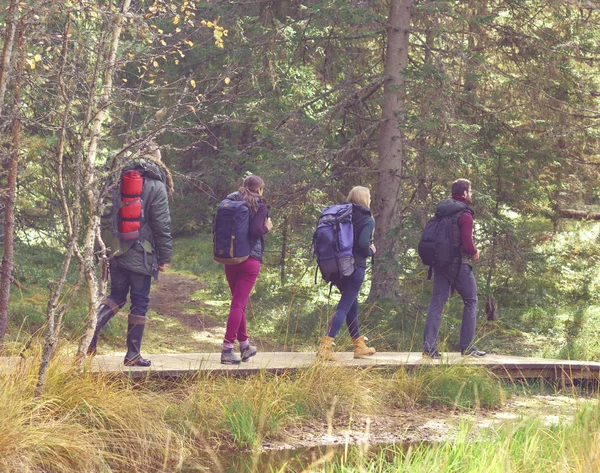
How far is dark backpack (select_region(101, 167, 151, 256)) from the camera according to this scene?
6.93 m

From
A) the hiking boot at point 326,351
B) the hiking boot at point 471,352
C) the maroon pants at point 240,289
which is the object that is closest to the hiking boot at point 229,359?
the maroon pants at point 240,289

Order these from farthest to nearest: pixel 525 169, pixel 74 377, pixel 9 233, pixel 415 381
A: 1. pixel 525 169
2. pixel 9 233
3. pixel 415 381
4. pixel 74 377

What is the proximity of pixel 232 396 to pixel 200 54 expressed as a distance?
1238cm

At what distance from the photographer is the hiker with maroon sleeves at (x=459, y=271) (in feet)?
28.4

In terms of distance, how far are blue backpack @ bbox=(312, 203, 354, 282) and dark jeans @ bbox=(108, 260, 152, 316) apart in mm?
1921

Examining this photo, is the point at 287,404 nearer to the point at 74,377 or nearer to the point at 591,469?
the point at 74,377

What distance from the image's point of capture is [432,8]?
466 inches

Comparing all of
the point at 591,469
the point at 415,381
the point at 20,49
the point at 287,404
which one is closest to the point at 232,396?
A: the point at 287,404

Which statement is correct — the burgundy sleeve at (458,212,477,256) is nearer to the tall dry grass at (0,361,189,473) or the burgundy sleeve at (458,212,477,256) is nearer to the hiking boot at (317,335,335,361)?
the hiking boot at (317,335,335,361)

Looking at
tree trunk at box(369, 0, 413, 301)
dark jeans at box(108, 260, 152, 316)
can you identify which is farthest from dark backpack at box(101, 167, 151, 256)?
tree trunk at box(369, 0, 413, 301)

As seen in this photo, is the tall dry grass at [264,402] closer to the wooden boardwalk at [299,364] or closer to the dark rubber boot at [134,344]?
the wooden boardwalk at [299,364]

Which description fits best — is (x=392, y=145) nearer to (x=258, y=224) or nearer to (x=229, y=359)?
(x=258, y=224)

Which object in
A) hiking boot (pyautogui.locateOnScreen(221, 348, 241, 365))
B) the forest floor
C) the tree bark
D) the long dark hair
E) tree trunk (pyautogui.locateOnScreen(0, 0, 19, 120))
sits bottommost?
the forest floor

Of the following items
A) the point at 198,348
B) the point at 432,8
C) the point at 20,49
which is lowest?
the point at 198,348
